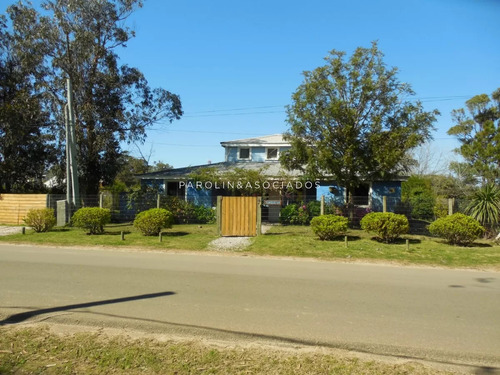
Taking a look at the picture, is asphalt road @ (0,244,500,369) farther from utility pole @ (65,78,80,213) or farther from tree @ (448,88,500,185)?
tree @ (448,88,500,185)

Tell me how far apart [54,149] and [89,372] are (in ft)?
79.8

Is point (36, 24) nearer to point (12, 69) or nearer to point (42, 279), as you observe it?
point (12, 69)

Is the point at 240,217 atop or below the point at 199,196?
below

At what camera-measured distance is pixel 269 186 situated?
19.9 metres

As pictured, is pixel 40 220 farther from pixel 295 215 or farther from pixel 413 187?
pixel 413 187

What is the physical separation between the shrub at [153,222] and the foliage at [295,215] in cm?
576

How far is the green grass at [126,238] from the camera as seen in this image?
42.5 ft

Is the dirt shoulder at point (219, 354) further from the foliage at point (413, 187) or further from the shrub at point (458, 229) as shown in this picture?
the foliage at point (413, 187)

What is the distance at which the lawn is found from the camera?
423 inches

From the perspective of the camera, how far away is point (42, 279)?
734 cm

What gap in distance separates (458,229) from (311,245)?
15.2 ft

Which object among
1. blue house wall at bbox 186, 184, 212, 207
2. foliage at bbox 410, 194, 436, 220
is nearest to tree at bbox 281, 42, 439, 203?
foliage at bbox 410, 194, 436, 220

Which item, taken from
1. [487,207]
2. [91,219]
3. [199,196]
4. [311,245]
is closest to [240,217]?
[311,245]

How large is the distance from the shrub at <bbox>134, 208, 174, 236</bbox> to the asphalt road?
192 inches
